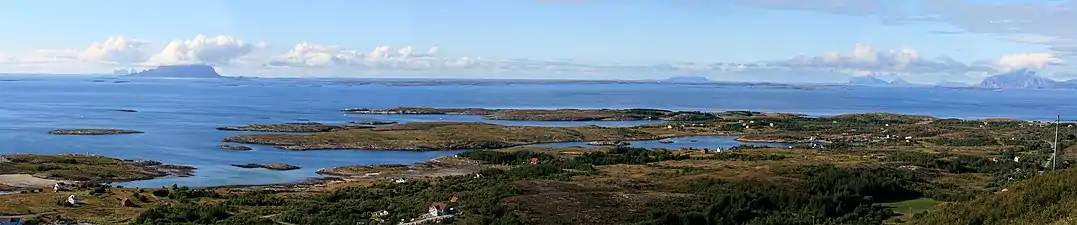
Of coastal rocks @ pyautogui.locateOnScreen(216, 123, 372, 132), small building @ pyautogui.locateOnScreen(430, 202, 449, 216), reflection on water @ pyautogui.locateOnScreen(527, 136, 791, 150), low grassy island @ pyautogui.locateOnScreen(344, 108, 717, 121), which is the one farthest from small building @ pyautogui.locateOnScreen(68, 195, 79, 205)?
low grassy island @ pyautogui.locateOnScreen(344, 108, 717, 121)

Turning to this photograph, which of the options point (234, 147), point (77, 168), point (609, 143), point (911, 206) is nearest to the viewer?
point (911, 206)

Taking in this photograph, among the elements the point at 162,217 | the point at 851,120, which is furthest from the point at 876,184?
the point at 851,120

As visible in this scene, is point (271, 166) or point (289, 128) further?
point (289, 128)

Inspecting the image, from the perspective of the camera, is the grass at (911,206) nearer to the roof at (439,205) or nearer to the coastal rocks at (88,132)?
the roof at (439,205)

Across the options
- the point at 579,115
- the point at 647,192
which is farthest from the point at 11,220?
the point at 579,115

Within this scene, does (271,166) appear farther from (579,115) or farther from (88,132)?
(579,115)

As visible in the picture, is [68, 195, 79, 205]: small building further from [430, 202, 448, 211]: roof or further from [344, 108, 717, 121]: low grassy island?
[344, 108, 717, 121]: low grassy island

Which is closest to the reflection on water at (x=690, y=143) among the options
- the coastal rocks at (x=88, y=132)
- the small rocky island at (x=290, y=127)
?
the small rocky island at (x=290, y=127)

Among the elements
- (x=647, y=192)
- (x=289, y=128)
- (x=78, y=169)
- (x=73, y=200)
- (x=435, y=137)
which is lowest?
(x=78, y=169)
